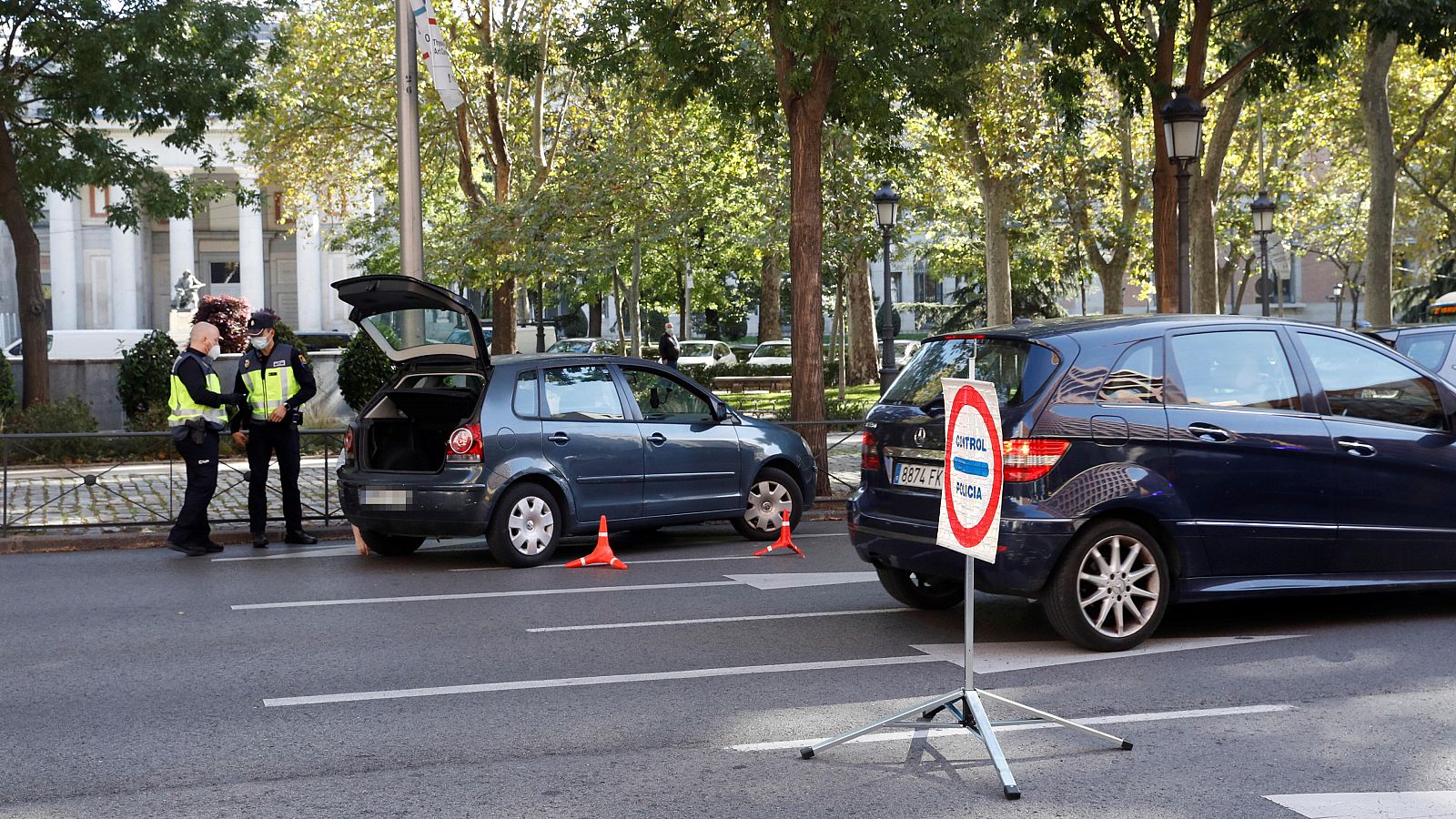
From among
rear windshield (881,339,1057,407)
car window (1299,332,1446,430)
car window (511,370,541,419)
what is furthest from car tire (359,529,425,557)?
car window (1299,332,1446,430)

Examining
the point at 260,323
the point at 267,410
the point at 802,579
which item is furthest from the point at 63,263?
the point at 802,579

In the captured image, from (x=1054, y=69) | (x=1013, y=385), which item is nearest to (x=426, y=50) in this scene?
(x=1054, y=69)

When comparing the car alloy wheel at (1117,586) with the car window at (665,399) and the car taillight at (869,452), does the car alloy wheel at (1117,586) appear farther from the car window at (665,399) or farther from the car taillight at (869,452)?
the car window at (665,399)

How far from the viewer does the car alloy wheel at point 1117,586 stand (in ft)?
24.4

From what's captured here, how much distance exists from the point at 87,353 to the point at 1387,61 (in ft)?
101

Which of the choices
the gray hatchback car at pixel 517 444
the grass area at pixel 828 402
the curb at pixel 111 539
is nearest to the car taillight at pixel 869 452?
the gray hatchback car at pixel 517 444

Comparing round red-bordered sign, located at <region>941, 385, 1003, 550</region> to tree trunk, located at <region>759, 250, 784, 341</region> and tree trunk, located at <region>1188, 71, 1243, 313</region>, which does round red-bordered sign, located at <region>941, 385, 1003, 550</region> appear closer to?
tree trunk, located at <region>1188, 71, 1243, 313</region>

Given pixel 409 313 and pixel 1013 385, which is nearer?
pixel 1013 385

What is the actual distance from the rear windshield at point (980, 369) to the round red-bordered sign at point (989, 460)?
1385 mm

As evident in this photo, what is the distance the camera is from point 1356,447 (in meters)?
8.06

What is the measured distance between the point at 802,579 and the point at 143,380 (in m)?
14.7

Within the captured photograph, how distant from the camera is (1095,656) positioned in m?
7.44

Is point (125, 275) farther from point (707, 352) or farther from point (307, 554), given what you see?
point (307, 554)

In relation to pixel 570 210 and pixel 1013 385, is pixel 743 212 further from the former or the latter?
pixel 1013 385
